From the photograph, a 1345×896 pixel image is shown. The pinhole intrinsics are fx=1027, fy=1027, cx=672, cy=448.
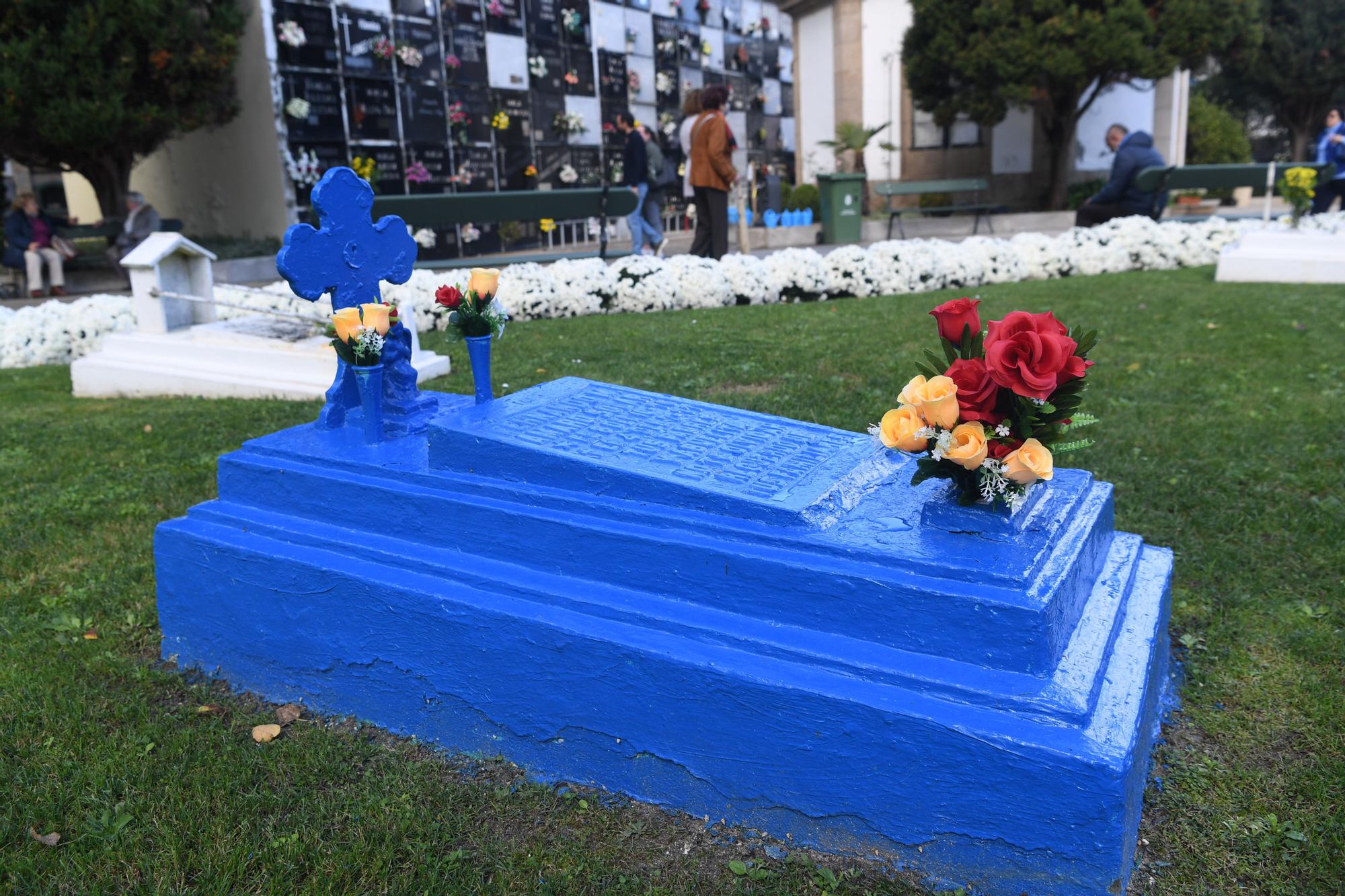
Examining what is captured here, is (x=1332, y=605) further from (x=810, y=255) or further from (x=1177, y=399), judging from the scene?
(x=810, y=255)

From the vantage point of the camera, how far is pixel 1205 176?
584 inches

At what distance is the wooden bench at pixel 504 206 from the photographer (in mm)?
10461

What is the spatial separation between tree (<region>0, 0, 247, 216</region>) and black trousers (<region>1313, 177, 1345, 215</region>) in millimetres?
14807

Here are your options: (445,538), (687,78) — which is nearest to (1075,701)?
(445,538)

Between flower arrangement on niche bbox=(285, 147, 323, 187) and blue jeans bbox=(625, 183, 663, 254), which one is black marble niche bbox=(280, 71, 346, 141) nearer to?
flower arrangement on niche bbox=(285, 147, 323, 187)

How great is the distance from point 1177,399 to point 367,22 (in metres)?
12.6

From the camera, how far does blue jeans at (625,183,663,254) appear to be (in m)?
12.6

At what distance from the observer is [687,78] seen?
20.1 metres

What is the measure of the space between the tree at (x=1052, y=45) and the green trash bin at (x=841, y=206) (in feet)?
14.9

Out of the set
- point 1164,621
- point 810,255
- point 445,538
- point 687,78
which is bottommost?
point 1164,621

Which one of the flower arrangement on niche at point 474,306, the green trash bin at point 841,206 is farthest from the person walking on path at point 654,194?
the flower arrangement on niche at point 474,306

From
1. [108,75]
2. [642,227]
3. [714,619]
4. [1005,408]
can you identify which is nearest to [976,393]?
[1005,408]

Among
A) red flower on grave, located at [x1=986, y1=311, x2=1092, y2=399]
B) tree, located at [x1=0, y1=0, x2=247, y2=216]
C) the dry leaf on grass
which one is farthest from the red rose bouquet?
tree, located at [x1=0, y1=0, x2=247, y2=216]

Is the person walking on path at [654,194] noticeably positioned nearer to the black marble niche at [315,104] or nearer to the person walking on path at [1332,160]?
the black marble niche at [315,104]
